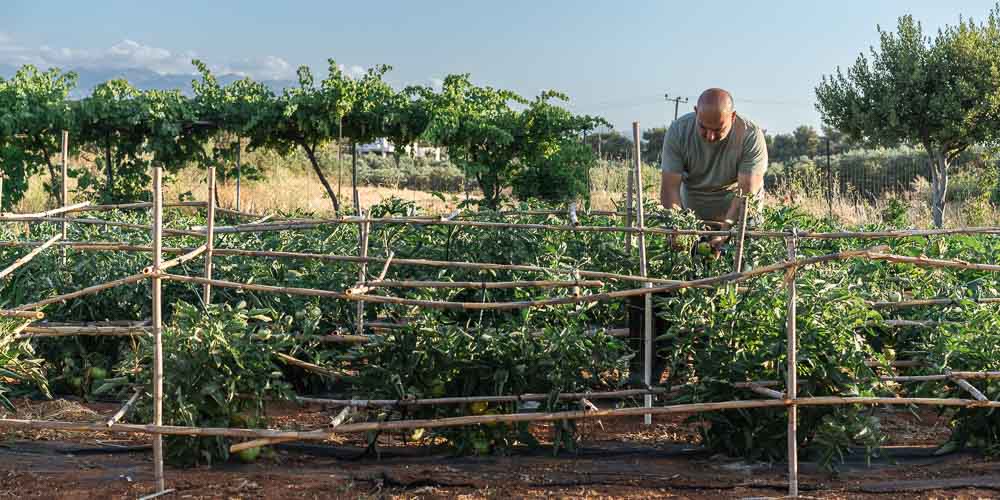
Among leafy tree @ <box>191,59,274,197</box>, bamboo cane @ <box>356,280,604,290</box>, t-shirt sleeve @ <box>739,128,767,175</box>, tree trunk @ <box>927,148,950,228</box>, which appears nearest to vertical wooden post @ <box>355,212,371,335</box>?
bamboo cane @ <box>356,280,604,290</box>

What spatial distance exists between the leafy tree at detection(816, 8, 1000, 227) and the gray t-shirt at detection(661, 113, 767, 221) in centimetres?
826

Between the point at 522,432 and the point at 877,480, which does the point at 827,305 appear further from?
the point at 522,432

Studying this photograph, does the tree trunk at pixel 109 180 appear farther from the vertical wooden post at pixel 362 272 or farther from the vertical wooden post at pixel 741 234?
the vertical wooden post at pixel 741 234

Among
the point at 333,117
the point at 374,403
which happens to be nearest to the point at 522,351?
the point at 374,403

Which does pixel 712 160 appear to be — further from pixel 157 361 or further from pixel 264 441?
pixel 157 361

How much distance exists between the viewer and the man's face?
433 cm

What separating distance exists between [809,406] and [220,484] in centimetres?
201

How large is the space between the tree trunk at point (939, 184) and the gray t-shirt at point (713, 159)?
7.93 metres

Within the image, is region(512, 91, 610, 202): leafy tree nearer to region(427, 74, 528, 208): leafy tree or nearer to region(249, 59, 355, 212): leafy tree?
region(427, 74, 528, 208): leafy tree

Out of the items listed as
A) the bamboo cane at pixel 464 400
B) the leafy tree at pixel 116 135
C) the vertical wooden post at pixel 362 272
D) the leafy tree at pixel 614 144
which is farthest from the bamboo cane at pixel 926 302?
the leafy tree at pixel 614 144

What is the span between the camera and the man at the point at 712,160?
436 centimetres

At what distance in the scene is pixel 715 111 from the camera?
14.2 feet

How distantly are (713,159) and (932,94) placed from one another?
9.54m

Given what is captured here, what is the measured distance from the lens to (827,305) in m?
3.22
